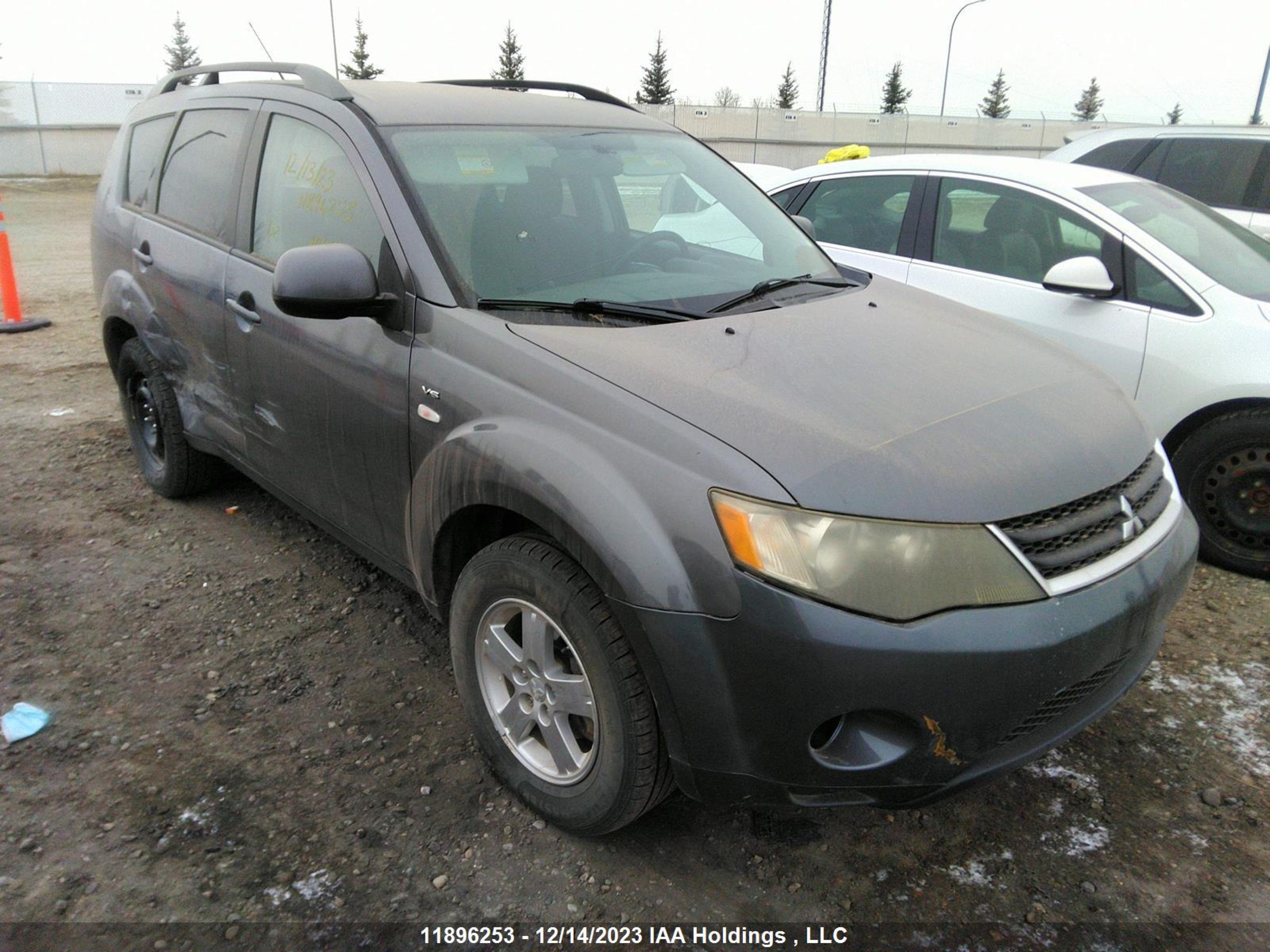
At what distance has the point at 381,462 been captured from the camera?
107 inches

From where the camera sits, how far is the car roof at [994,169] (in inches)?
181

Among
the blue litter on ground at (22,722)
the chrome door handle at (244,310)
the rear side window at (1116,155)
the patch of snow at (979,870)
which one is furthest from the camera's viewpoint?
the rear side window at (1116,155)

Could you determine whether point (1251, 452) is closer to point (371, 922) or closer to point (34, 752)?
point (371, 922)

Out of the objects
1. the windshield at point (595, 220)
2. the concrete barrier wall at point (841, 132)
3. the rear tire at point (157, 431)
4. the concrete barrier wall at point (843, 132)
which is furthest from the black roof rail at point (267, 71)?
the concrete barrier wall at point (843, 132)

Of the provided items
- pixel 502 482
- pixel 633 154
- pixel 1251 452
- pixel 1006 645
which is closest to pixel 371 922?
pixel 502 482

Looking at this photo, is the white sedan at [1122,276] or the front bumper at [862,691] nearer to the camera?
the front bumper at [862,691]

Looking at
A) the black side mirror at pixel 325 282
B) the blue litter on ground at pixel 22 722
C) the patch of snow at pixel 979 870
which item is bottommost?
the patch of snow at pixel 979 870

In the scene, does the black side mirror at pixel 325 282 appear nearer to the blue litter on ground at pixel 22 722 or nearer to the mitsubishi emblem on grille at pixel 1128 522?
the blue litter on ground at pixel 22 722

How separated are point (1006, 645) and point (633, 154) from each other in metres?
2.22

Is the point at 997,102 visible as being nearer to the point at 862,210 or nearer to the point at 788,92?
the point at 788,92

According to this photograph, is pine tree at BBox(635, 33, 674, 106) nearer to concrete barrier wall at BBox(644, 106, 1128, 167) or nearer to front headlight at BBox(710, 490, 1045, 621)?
concrete barrier wall at BBox(644, 106, 1128, 167)

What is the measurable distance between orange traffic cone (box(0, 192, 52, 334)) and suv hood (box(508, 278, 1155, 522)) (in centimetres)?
731

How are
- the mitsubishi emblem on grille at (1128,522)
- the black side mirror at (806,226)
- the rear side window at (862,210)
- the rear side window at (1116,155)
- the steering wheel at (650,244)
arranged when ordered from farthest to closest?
the rear side window at (1116,155), the rear side window at (862,210), the black side mirror at (806,226), the steering wheel at (650,244), the mitsubishi emblem on grille at (1128,522)

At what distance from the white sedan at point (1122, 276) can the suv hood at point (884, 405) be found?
4.18 ft
